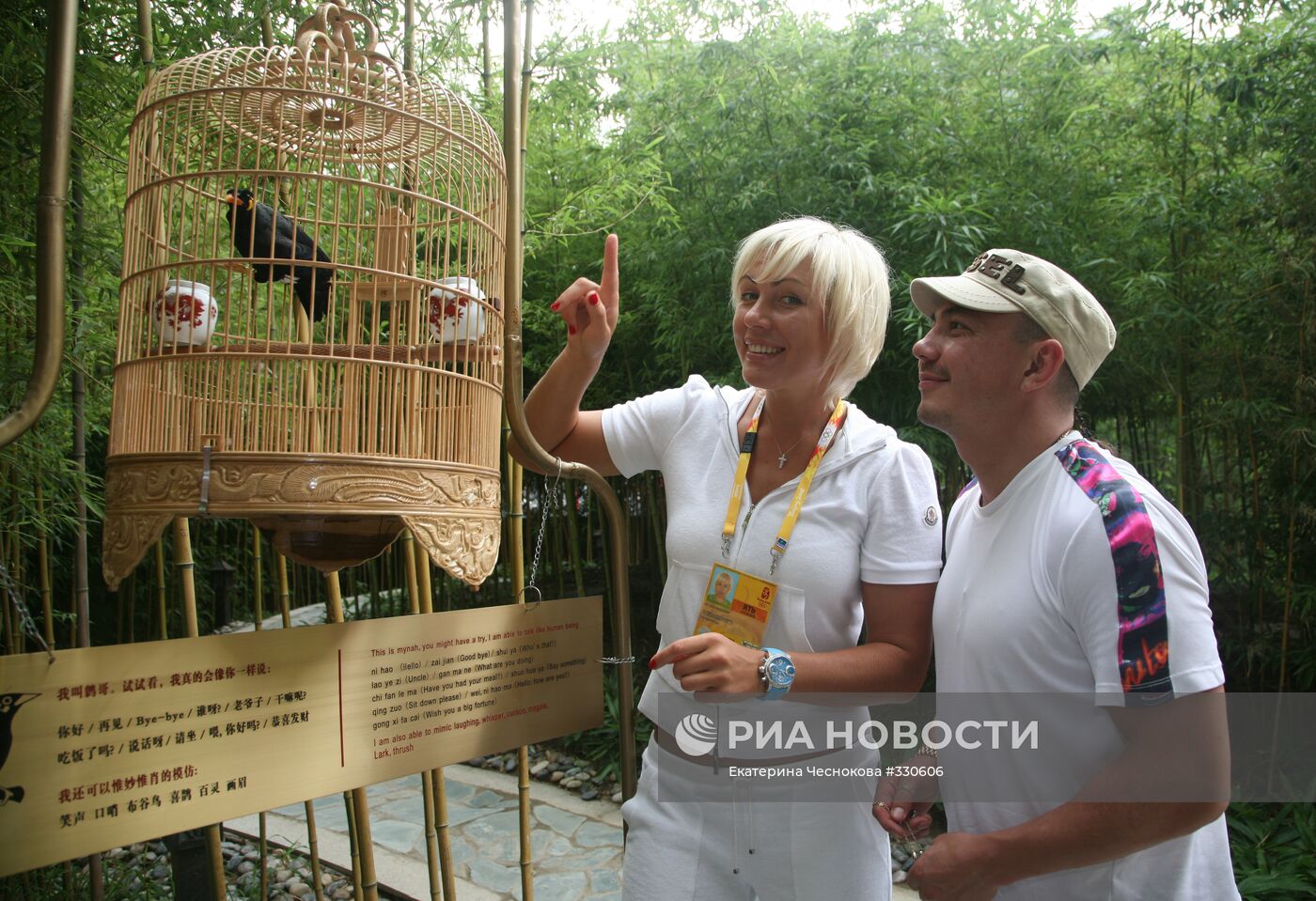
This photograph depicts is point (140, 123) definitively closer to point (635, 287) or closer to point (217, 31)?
point (217, 31)

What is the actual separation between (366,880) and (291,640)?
2.42 feet

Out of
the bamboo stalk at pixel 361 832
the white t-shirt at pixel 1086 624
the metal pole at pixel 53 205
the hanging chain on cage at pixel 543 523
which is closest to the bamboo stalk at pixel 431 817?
the bamboo stalk at pixel 361 832

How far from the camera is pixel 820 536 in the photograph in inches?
48.4

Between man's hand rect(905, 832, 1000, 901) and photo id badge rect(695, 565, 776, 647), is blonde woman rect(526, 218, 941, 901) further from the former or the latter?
man's hand rect(905, 832, 1000, 901)

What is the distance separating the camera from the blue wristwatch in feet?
3.73

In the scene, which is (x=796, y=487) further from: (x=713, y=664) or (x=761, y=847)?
(x=761, y=847)

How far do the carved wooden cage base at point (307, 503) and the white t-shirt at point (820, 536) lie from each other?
0.34 m

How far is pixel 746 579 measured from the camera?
1.23m

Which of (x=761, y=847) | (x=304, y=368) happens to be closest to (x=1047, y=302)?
(x=761, y=847)

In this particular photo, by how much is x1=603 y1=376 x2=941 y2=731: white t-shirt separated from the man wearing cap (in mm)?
77

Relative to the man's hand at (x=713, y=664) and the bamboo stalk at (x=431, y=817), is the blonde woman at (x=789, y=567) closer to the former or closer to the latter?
the man's hand at (x=713, y=664)

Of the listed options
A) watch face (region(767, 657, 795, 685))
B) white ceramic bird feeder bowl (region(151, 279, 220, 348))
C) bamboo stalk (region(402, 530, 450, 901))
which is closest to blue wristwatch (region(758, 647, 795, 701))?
watch face (region(767, 657, 795, 685))

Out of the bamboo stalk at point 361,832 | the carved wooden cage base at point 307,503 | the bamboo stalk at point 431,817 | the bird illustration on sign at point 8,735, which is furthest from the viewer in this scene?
the bamboo stalk at point 431,817

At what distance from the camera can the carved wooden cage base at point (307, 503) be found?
975 mm
